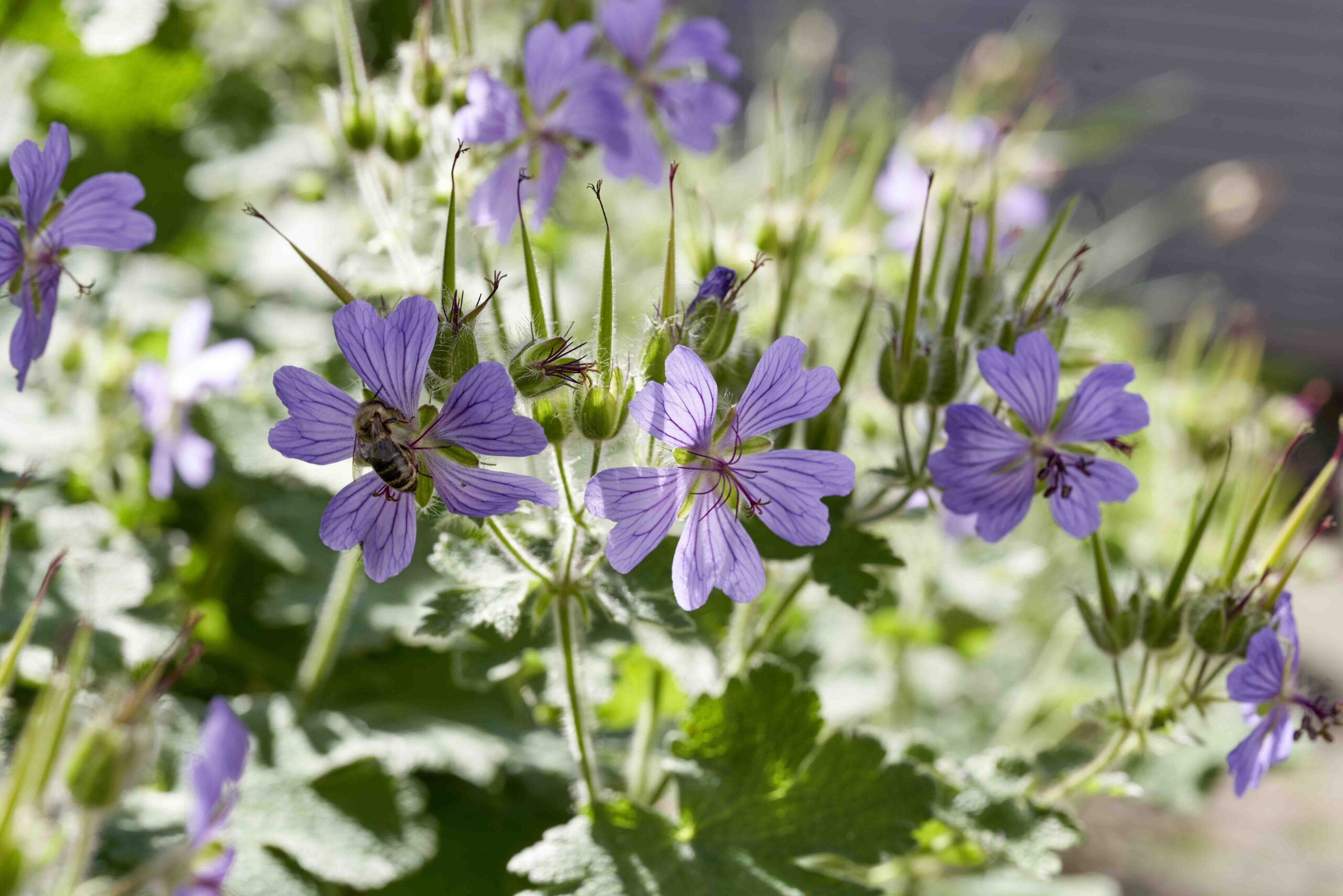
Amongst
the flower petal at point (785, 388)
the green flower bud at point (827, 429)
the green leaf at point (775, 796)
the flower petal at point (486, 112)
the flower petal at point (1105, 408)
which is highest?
the flower petal at point (486, 112)

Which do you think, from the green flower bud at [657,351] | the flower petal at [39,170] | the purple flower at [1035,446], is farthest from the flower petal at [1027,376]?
the flower petal at [39,170]

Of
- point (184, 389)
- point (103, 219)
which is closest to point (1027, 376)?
point (103, 219)

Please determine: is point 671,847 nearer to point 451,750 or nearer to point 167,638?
point 451,750

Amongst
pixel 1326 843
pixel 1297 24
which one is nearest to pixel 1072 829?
pixel 1326 843

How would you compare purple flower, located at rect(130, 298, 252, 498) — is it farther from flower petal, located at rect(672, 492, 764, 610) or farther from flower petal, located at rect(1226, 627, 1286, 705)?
flower petal, located at rect(1226, 627, 1286, 705)

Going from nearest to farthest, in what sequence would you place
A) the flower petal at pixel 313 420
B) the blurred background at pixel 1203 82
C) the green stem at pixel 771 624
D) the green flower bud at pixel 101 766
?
the green flower bud at pixel 101 766 < the flower petal at pixel 313 420 < the green stem at pixel 771 624 < the blurred background at pixel 1203 82

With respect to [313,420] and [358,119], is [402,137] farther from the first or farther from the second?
[313,420]

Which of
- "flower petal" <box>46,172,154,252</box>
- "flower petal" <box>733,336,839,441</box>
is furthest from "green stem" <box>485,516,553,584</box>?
"flower petal" <box>46,172,154,252</box>

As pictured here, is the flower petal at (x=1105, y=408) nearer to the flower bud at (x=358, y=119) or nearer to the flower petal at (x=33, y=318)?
the flower bud at (x=358, y=119)
